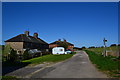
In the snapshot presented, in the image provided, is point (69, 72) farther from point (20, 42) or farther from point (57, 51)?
point (57, 51)

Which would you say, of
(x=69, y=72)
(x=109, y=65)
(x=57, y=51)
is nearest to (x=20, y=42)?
(x=57, y=51)

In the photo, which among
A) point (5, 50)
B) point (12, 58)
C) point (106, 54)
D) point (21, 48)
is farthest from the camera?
point (21, 48)

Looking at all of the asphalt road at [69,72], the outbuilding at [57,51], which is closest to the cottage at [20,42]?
the outbuilding at [57,51]

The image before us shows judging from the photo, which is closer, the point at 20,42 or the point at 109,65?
the point at 109,65

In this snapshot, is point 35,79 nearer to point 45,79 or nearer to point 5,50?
point 45,79

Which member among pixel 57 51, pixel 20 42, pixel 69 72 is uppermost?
pixel 20 42

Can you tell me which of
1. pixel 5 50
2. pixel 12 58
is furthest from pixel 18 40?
pixel 12 58

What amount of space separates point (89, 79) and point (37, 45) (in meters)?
41.9

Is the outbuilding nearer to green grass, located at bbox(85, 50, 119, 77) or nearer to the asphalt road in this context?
green grass, located at bbox(85, 50, 119, 77)

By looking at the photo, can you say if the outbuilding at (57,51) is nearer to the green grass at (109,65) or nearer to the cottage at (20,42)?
the cottage at (20,42)

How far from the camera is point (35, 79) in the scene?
28.2 ft

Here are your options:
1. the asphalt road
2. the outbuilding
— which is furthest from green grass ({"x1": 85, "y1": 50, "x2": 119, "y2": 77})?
the outbuilding

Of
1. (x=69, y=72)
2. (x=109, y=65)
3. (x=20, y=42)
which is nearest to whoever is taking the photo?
(x=69, y=72)

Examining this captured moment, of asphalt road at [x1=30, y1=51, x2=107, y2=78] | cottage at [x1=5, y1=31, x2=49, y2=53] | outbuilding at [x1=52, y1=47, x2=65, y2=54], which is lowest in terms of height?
asphalt road at [x1=30, y1=51, x2=107, y2=78]
